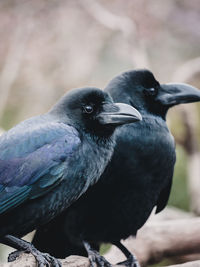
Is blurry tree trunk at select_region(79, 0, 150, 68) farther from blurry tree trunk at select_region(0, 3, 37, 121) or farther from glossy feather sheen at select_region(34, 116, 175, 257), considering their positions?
glossy feather sheen at select_region(34, 116, 175, 257)

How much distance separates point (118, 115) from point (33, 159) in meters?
0.39

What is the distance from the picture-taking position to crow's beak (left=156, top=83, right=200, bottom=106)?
101 inches

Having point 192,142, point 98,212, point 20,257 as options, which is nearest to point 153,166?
point 98,212

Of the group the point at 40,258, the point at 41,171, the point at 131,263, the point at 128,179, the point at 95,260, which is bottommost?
the point at 131,263

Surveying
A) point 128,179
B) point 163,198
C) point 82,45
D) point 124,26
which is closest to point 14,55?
point 82,45

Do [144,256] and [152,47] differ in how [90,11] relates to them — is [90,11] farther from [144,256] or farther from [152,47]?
[144,256]

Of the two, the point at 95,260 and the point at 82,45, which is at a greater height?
the point at 82,45

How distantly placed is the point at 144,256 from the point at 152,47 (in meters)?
5.24

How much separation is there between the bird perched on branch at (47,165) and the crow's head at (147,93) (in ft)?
1.27

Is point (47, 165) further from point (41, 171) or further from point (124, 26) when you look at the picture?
point (124, 26)

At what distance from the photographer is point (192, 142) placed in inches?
198

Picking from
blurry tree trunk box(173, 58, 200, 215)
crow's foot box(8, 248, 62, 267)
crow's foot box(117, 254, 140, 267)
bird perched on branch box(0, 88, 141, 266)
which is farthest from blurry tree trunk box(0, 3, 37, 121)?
crow's foot box(8, 248, 62, 267)

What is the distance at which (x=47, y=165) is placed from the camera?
2078 mm

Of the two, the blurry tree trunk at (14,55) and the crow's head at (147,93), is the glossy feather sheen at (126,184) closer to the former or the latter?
the crow's head at (147,93)
